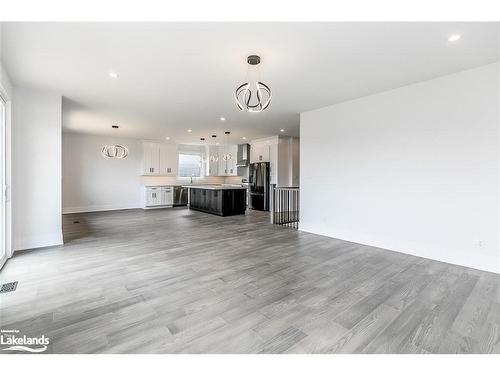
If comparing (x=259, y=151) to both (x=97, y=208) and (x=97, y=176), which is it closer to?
(x=97, y=176)

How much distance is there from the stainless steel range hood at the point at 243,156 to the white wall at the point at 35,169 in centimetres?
650

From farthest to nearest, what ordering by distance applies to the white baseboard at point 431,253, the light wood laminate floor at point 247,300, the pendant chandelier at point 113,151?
the pendant chandelier at point 113,151
the white baseboard at point 431,253
the light wood laminate floor at point 247,300

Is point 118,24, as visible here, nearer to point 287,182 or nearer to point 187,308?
point 187,308

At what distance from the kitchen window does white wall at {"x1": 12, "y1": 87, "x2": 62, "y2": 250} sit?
6.57m

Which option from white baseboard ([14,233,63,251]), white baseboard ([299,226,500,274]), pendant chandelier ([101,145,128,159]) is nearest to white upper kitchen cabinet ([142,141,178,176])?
pendant chandelier ([101,145,128,159])

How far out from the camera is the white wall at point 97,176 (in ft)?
27.8

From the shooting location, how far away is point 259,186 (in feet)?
30.2

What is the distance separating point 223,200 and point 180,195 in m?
3.35

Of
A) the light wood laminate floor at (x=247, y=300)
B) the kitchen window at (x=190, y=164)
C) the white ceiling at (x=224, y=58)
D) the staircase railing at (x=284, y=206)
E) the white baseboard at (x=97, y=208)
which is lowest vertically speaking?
the light wood laminate floor at (x=247, y=300)

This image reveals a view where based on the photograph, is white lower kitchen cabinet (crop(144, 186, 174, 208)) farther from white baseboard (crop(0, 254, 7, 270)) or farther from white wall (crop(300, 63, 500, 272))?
white wall (crop(300, 63, 500, 272))

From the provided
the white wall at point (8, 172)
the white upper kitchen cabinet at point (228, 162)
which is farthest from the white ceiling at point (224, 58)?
the white upper kitchen cabinet at point (228, 162)

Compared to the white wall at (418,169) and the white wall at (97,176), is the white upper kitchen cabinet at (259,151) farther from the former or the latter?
the white wall at (97,176)

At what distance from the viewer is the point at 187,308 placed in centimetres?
235

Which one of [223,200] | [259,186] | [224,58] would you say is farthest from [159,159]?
[224,58]
